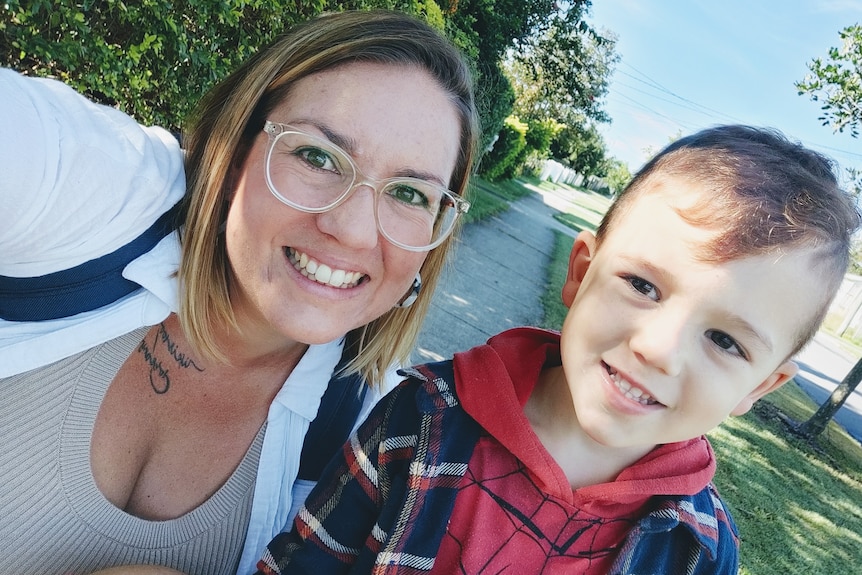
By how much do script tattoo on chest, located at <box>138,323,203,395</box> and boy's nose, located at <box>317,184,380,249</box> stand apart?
637 millimetres

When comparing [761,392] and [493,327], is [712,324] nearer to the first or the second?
[761,392]

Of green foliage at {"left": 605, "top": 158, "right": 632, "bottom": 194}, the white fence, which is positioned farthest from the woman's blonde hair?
green foliage at {"left": 605, "top": 158, "right": 632, "bottom": 194}

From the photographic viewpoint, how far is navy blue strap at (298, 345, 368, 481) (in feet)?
6.75

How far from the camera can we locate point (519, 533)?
60.2 inches

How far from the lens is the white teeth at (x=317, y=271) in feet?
5.48

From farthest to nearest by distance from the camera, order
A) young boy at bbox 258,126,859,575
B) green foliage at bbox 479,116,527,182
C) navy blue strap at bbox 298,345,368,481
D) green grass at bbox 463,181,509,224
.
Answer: green foliage at bbox 479,116,527,182
green grass at bbox 463,181,509,224
navy blue strap at bbox 298,345,368,481
young boy at bbox 258,126,859,575

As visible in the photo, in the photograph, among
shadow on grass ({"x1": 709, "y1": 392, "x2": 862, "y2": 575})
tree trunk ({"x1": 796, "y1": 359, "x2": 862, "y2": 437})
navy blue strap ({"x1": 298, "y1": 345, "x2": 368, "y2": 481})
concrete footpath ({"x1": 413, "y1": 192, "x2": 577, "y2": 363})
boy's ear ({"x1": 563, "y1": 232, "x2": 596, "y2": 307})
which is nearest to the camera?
boy's ear ({"x1": 563, "y1": 232, "x2": 596, "y2": 307})

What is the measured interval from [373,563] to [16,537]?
907 mm

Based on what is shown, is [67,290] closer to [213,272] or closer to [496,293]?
[213,272]

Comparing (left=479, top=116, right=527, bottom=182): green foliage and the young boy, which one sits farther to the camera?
(left=479, top=116, right=527, bottom=182): green foliage

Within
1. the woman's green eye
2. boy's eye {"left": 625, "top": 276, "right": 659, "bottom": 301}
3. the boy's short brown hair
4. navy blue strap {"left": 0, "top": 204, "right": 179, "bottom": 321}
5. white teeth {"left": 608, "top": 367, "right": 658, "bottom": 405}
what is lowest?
navy blue strap {"left": 0, "top": 204, "right": 179, "bottom": 321}

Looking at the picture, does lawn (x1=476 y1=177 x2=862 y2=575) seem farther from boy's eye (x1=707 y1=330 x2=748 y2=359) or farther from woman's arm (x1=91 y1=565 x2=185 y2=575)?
woman's arm (x1=91 y1=565 x2=185 y2=575)

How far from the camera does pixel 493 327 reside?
604 cm

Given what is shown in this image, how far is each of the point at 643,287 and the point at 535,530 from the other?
673 mm
